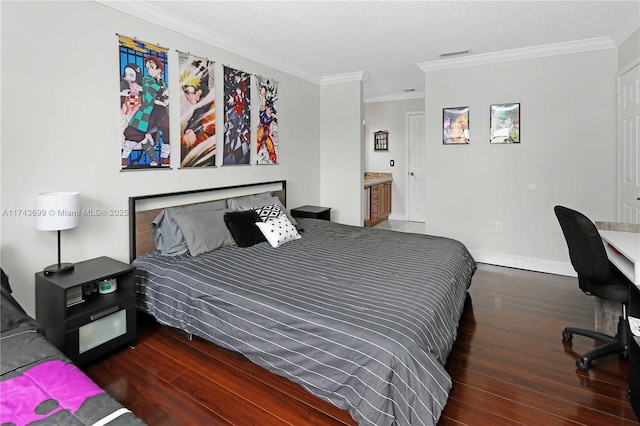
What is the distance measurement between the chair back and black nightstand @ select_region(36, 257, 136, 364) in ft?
9.64

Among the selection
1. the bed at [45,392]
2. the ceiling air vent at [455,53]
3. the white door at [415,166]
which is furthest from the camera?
the white door at [415,166]

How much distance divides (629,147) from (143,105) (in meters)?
4.47

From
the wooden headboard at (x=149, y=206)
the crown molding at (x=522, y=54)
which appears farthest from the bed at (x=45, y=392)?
the crown molding at (x=522, y=54)

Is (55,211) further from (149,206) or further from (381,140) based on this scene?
(381,140)

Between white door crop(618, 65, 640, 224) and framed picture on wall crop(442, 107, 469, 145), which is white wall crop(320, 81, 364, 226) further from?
white door crop(618, 65, 640, 224)

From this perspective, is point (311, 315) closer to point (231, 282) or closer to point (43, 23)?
point (231, 282)

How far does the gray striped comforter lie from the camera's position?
1.61 meters

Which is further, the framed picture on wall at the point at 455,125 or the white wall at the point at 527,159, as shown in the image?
the framed picture on wall at the point at 455,125

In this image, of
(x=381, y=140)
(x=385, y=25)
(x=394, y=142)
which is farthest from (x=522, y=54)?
(x=381, y=140)

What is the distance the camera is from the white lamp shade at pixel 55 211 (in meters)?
2.23

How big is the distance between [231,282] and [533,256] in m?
3.68

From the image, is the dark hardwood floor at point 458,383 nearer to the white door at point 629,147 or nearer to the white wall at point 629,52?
the white door at point 629,147

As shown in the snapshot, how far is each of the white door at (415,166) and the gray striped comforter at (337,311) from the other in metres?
4.10

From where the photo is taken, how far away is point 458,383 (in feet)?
7.00
